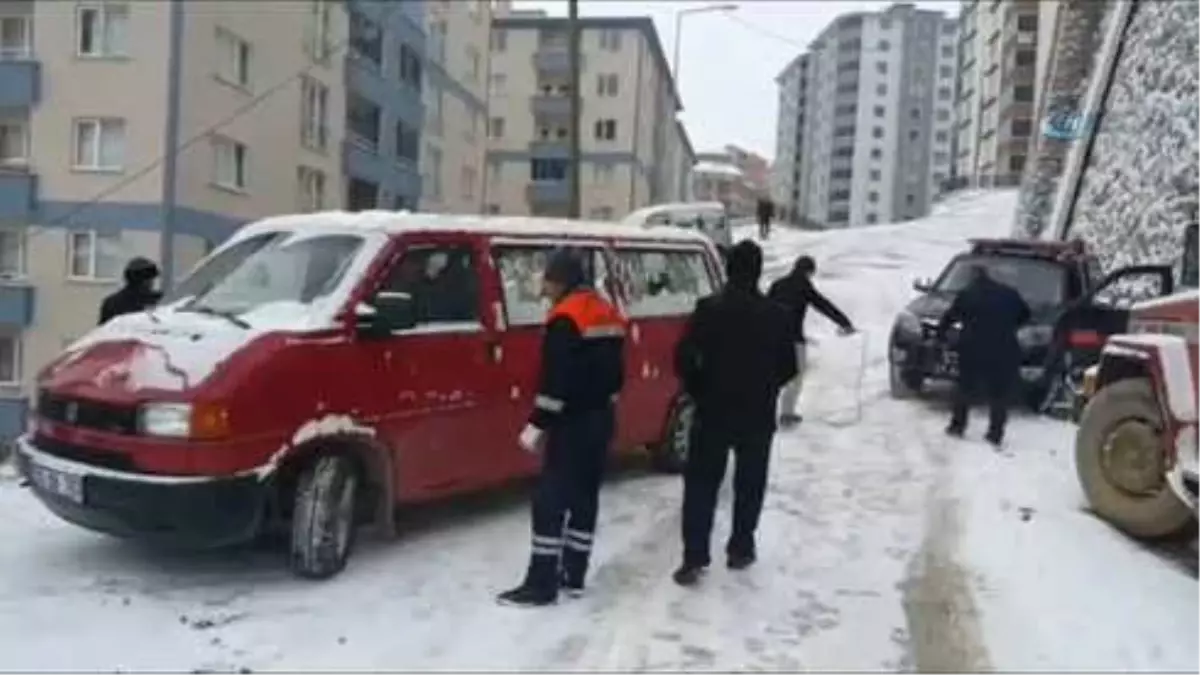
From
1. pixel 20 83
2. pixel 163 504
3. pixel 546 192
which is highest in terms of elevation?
pixel 546 192

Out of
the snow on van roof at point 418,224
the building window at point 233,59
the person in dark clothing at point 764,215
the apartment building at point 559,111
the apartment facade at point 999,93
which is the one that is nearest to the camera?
the snow on van roof at point 418,224

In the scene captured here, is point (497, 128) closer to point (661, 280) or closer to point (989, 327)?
point (989, 327)

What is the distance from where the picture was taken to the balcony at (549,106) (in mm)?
78562

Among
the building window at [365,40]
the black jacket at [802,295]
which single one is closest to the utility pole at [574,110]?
the black jacket at [802,295]

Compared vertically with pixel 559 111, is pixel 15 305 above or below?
below

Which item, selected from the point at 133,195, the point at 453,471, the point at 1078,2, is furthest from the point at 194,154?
the point at 453,471

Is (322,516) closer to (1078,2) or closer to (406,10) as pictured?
(1078,2)

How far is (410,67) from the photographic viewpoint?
49.6m

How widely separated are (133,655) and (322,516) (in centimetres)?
136

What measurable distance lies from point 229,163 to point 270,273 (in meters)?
27.4

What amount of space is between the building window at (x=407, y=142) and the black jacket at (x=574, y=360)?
4212 centimetres

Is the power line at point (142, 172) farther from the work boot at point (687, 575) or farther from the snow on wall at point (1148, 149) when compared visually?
the work boot at point (687, 575)

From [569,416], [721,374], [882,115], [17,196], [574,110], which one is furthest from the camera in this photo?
[882,115]

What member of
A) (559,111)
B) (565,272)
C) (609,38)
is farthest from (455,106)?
(565,272)
